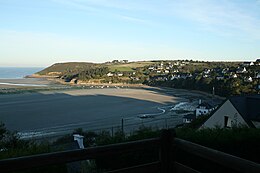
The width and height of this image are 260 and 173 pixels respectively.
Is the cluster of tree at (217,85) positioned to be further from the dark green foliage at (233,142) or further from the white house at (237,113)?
the dark green foliage at (233,142)

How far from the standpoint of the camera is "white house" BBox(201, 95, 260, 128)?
13779mm

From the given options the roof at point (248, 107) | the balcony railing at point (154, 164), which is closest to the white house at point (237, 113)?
the roof at point (248, 107)

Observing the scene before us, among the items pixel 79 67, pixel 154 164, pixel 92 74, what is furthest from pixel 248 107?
pixel 79 67

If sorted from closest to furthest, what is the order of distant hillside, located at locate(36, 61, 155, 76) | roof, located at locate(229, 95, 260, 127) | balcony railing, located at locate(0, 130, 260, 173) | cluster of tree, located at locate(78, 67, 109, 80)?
balcony railing, located at locate(0, 130, 260, 173)
roof, located at locate(229, 95, 260, 127)
cluster of tree, located at locate(78, 67, 109, 80)
distant hillside, located at locate(36, 61, 155, 76)

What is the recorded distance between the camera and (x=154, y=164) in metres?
2.41

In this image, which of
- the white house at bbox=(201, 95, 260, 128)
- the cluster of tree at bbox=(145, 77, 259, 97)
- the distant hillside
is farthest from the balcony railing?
the distant hillside

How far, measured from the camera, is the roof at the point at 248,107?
13.7 m

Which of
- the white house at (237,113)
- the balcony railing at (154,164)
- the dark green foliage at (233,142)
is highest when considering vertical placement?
the balcony railing at (154,164)

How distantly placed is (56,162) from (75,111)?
3063cm

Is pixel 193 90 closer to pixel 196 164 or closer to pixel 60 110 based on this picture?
pixel 60 110

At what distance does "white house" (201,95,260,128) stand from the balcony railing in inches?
459

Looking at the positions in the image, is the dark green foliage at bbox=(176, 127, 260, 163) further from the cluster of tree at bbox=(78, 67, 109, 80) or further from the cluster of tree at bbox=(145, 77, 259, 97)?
the cluster of tree at bbox=(78, 67, 109, 80)

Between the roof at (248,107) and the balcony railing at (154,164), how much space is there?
1221cm

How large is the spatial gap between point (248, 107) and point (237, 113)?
0.73 m
